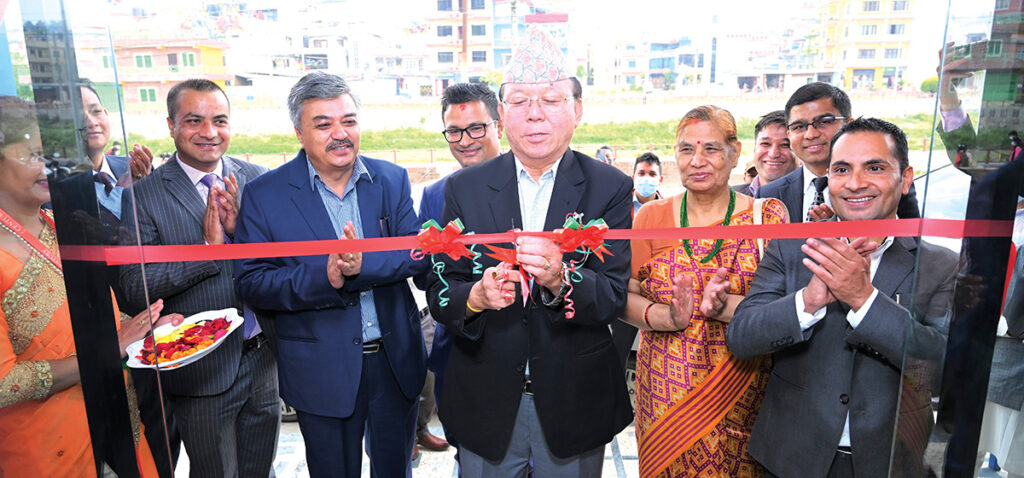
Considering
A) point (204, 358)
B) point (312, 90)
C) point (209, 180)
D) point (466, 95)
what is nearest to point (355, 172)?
point (312, 90)

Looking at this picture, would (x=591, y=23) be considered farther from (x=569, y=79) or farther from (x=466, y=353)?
(x=466, y=353)

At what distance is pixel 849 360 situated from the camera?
163cm

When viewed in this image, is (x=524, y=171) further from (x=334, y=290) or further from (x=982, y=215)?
(x=982, y=215)

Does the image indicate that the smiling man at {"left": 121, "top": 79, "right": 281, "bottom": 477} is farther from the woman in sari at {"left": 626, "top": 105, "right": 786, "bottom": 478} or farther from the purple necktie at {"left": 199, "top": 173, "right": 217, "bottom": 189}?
the woman in sari at {"left": 626, "top": 105, "right": 786, "bottom": 478}

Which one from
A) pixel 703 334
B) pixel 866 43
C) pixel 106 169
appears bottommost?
pixel 703 334

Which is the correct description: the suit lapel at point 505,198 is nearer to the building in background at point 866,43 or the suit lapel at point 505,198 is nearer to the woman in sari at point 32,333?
the woman in sari at point 32,333

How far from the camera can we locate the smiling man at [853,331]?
1.52m

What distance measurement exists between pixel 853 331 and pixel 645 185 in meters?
1.29

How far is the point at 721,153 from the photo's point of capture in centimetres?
190

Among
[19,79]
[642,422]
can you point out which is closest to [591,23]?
[642,422]

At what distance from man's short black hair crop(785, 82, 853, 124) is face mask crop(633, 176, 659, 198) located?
0.66m

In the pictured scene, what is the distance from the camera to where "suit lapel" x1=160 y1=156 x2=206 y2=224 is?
209 cm

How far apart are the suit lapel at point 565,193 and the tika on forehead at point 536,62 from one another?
25cm

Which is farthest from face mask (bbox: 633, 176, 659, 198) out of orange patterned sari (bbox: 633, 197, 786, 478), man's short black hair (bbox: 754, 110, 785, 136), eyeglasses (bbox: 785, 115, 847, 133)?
orange patterned sari (bbox: 633, 197, 786, 478)
